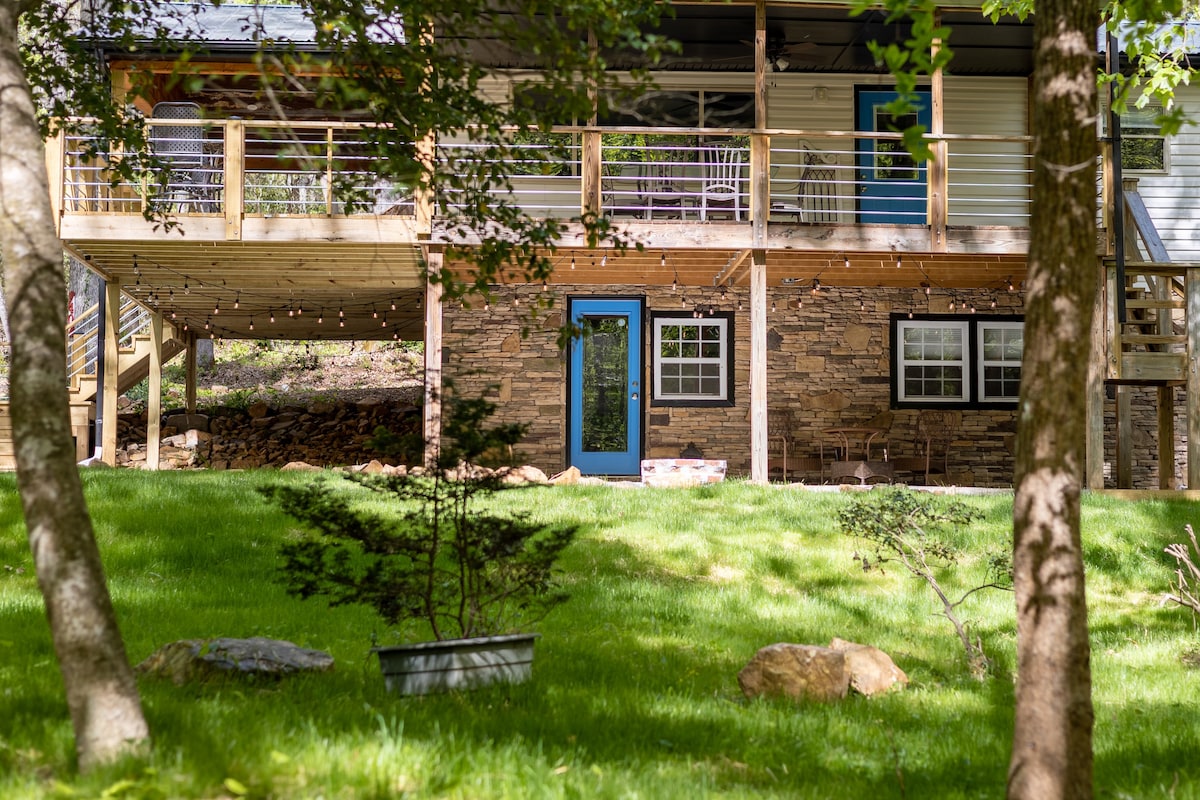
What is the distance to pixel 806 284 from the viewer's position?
15.0m

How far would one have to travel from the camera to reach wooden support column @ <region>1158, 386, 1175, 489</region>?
12484mm

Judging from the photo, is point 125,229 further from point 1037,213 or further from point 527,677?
point 1037,213

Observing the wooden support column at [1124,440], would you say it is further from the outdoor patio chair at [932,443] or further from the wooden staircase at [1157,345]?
the outdoor patio chair at [932,443]

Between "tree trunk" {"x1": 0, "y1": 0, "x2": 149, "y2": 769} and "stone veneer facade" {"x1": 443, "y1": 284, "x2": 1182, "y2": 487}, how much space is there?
1107cm

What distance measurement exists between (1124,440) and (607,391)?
6.83 meters

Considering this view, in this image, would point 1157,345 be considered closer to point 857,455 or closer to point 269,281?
point 857,455

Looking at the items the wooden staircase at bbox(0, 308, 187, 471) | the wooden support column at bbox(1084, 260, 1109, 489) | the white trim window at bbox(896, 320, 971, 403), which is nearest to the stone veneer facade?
the white trim window at bbox(896, 320, 971, 403)

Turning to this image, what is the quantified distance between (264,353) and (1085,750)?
2658 cm

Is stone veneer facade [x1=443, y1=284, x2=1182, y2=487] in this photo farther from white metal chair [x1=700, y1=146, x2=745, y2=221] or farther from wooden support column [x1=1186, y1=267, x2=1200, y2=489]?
wooden support column [x1=1186, y1=267, x2=1200, y2=489]

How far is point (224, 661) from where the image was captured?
471 cm

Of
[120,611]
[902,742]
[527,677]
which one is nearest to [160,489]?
[120,611]

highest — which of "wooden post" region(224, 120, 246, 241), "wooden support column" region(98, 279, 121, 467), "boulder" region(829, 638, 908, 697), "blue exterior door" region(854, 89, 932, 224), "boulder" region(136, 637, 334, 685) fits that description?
"blue exterior door" region(854, 89, 932, 224)

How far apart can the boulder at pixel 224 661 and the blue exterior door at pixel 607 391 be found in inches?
380

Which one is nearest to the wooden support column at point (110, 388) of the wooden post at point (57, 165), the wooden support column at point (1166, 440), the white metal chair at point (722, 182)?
the wooden post at point (57, 165)
